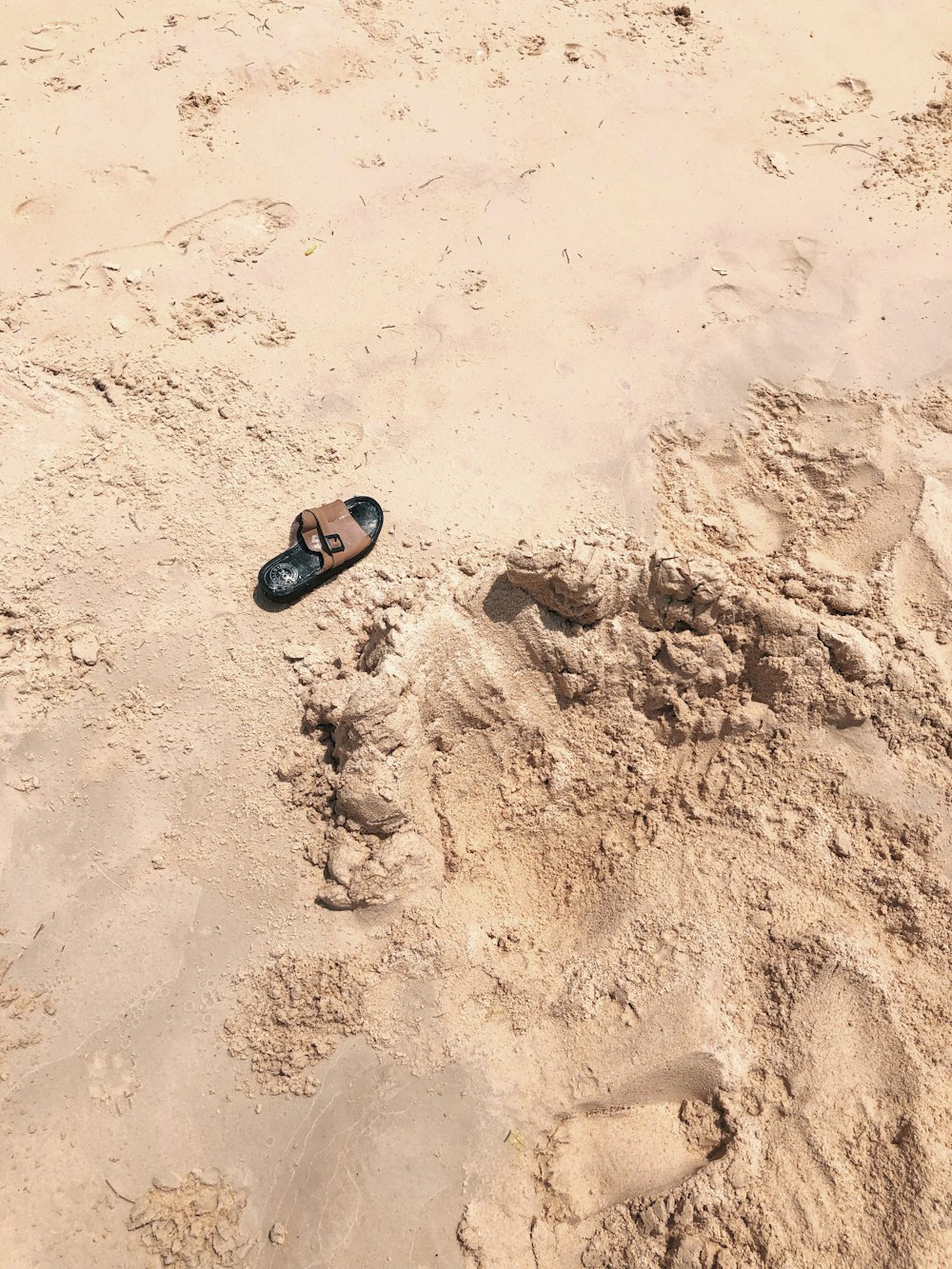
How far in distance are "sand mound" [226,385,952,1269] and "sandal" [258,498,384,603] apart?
423 mm

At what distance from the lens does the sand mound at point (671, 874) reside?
2.91 metres

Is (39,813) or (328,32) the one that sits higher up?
(328,32)

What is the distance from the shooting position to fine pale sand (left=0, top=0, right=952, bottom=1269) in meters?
3.03

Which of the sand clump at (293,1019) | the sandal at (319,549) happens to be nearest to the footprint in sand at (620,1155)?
the sand clump at (293,1019)

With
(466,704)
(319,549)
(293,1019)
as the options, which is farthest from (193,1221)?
(319,549)

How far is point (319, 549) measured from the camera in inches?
148

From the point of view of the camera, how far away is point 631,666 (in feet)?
11.9

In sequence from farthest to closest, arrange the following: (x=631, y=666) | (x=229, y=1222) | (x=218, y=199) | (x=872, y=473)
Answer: (x=218, y=199), (x=872, y=473), (x=631, y=666), (x=229, y=1222)

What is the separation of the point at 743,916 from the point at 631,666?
1.18m

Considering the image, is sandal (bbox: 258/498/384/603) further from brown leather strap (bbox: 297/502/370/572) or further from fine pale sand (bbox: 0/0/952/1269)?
fine pale sand (bbox: 0/0/952/1269)

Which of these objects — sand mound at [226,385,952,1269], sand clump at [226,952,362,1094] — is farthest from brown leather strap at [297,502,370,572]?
sand clump at [226,952,362,1094]

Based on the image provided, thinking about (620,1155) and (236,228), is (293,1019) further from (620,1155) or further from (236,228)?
(236,228)

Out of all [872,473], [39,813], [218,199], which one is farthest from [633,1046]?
[218,199]

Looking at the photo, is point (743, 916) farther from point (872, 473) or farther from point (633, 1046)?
point (872, 473)
